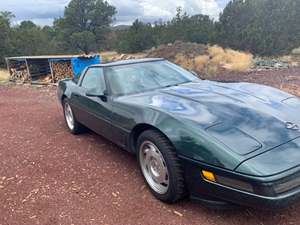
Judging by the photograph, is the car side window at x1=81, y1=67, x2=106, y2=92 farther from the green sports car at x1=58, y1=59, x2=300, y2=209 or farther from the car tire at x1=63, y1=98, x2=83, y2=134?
the car tire at x1=63, y1=98, x2=83, y2=134

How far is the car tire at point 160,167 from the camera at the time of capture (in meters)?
2.78

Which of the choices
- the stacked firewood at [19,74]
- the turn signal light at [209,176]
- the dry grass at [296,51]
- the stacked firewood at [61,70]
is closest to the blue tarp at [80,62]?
the stacked firewood at [61,70]

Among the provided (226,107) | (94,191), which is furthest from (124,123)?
(226,107)

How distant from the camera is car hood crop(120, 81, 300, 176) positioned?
258 centimetres

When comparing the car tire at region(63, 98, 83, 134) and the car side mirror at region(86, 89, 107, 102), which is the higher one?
the car side mirror at region(86, 89, 107, 102)

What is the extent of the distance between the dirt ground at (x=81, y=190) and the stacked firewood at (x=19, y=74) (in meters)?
11.0

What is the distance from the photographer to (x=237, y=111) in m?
3.00

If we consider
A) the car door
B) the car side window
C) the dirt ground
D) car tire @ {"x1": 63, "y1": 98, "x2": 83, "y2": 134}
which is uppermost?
the car side window

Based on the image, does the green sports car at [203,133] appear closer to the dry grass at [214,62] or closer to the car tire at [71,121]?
the car tire at [71,121]

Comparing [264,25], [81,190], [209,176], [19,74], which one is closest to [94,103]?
[81,190]

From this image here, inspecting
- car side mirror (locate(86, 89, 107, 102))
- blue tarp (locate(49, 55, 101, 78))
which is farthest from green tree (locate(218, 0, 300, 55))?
car side mirror (locate(86, 89, 107, 102))

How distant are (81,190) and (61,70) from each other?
451 inches

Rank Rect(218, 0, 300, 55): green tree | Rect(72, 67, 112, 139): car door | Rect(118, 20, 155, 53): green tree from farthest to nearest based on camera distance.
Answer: Rect(118, 20, 155, 53): green tree
Rect(218, 0, 300, 55): green tree
Rect(72, 67, 112, 139): car door

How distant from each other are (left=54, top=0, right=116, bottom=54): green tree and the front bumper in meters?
41.8
